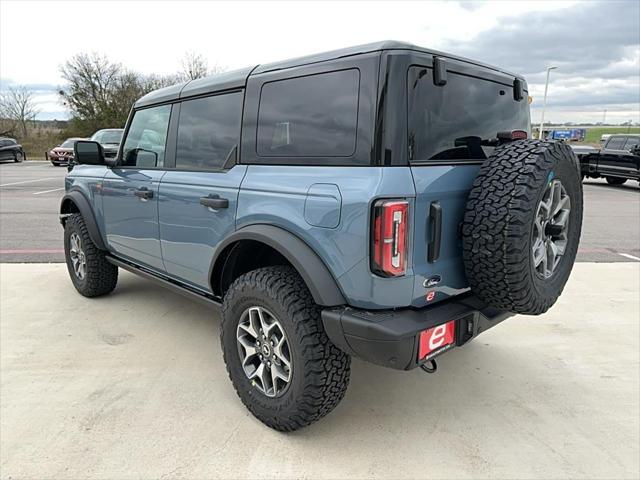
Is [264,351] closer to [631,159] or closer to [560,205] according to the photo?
[560,205]

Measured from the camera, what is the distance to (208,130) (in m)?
2.95

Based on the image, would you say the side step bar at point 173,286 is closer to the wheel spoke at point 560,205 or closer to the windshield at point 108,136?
the wheel spoke at point 560,205

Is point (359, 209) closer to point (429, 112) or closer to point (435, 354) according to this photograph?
point (429, 112)

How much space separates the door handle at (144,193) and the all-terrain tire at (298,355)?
46.8 inches

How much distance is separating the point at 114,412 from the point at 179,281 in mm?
981

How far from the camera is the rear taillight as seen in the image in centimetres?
193

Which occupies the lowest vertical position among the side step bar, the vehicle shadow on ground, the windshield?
the vehicle shadow on ground

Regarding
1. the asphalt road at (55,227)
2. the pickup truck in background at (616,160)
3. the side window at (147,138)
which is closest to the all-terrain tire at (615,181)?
the pickup truck in background at (616,160)

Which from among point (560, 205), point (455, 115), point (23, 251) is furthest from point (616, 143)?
point (23, 251)

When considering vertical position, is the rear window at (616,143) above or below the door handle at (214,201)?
above

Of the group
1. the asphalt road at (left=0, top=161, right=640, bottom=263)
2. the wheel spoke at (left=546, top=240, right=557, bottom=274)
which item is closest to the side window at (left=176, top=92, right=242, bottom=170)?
the wheel spoke at (left=546, top=240, right=557, bottom=274)

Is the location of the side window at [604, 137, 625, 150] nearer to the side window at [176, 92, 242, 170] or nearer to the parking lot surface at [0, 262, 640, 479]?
the parking lot surface at [0, 262, 640, 479]

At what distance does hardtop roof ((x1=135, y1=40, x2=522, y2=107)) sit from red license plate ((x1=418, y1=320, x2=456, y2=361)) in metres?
1.24

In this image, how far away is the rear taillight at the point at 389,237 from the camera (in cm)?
193
